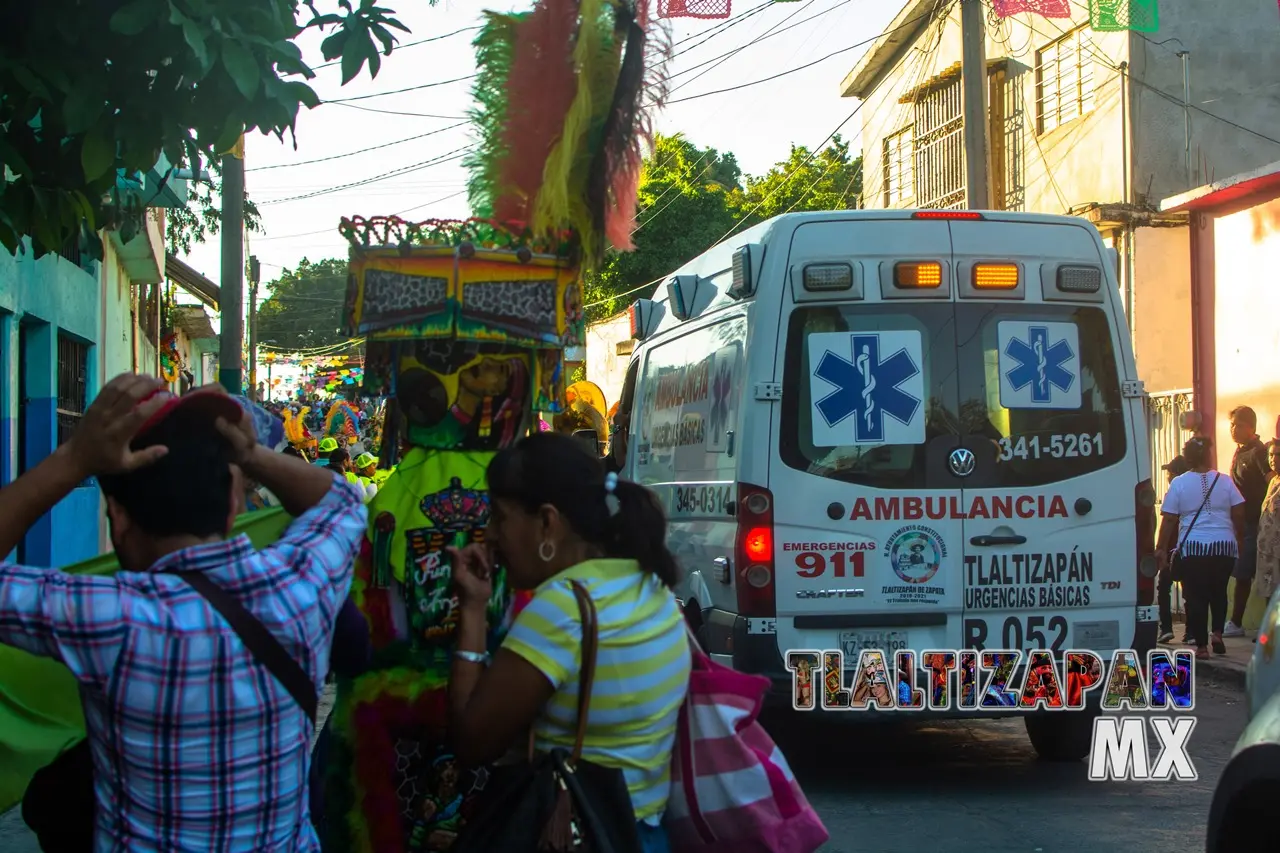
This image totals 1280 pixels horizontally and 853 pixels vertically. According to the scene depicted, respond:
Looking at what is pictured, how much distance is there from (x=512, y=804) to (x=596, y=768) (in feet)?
0.53

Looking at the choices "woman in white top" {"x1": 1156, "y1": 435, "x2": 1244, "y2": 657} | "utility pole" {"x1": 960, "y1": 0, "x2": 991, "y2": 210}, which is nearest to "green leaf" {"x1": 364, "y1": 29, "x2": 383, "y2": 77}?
"woman in white top" {"x1": 1156, "y1": 435, "x2": 1244, "y2": 657}

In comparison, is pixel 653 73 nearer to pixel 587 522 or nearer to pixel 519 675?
pixel 587 522

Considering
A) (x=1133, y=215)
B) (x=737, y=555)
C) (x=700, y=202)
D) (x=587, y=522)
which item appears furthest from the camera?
(x=700, y=202)

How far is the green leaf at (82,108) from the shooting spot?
4.16 meters

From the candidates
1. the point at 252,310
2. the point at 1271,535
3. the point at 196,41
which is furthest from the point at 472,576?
the point at 252,310

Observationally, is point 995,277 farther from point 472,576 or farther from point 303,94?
point 472,576

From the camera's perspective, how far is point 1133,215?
677 inches

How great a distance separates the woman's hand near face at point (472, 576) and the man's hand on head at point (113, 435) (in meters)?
0.67

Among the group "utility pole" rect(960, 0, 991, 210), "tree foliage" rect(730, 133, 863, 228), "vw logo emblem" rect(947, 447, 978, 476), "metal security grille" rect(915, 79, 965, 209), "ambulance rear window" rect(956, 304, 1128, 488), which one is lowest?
"vw logo emblem" rect(947, 447, 978, 476)

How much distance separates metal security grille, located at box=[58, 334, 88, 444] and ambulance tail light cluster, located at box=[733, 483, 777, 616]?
8162 mm

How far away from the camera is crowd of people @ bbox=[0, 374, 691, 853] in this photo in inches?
85.8

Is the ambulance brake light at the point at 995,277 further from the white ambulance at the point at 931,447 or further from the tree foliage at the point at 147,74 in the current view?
the tree foliage at the point at 147,74

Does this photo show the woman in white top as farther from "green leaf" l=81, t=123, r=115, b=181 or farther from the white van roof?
"green leaf" l=81, t=123, r=115, b=181

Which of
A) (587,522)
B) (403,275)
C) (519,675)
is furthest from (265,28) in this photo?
(519,675)
